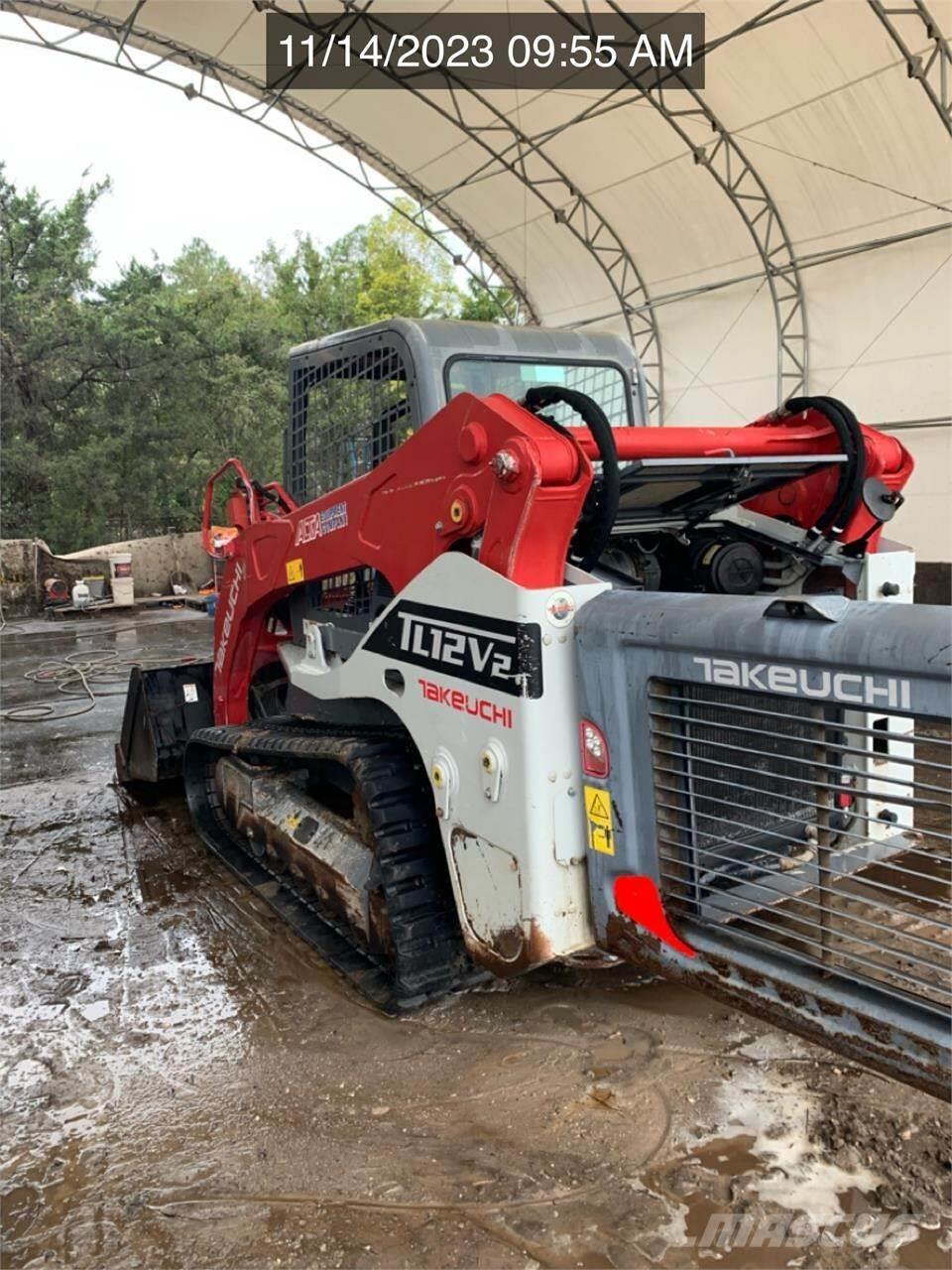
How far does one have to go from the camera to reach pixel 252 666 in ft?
16.8

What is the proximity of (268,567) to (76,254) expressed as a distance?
20.7 metres

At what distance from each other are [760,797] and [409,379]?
201cm

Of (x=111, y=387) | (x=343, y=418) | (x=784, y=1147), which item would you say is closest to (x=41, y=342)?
(x=111, y=387)

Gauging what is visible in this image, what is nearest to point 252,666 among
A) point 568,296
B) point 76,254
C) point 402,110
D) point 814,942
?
point 814,942

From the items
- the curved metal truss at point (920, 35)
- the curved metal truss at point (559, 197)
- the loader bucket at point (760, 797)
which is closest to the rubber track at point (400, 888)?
the loader bucket at point (760, 797)

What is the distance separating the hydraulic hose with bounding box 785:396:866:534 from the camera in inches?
132

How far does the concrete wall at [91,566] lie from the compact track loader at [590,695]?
13739 millimetres

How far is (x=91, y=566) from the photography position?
17609 mm

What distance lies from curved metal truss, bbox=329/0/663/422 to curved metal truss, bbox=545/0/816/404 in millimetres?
2153

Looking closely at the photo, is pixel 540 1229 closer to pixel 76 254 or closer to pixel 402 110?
pixel 402 110

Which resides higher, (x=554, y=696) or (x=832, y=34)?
(x=832, y=34)

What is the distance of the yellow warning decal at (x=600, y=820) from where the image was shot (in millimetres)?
2662

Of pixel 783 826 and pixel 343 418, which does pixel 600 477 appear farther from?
pixel 343 418

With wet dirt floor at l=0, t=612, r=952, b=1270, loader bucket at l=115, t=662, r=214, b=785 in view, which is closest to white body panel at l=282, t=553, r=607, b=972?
wet dirt floor at l=0, t=612, r=952, b=1270
